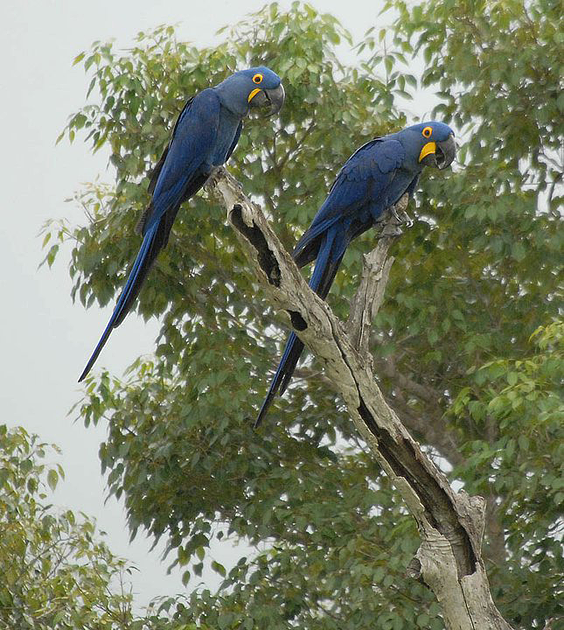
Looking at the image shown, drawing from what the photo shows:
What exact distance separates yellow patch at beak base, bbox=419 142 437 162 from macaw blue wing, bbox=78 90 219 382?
0.60 metres

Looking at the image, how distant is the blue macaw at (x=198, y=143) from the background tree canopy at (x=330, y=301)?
672 mm

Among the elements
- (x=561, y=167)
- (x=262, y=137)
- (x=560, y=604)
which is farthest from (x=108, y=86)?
(x=560, y=604)

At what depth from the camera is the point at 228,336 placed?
3.72 m

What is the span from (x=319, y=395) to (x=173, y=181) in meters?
1.54

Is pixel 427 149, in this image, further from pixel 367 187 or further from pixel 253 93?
pixel 253 93

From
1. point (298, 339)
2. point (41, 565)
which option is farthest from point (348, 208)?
point (41, 565)

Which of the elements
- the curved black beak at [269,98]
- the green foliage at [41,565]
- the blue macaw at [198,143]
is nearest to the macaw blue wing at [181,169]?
the blue macaw at [198,143]

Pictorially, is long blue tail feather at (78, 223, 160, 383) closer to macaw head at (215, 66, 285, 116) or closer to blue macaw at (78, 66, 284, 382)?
blue macaw at (78, 66, 284, 382)

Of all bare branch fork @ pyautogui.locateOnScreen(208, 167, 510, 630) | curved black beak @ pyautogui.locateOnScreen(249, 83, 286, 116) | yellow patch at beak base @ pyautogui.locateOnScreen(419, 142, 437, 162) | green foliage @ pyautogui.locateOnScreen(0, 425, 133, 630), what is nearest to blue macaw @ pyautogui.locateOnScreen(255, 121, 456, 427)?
yellow patch at beak base @ pyautogui.locateOnScreen(419, 142, 437, 162)

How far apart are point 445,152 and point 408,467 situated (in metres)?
1.08

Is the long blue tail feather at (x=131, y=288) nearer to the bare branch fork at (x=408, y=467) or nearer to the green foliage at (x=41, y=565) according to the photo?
the bare branch fork at (x=408, y=467)

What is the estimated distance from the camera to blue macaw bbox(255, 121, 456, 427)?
9.00 feet

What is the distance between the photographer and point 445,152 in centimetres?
295

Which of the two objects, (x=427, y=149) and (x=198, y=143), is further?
(x=427, y=149)
